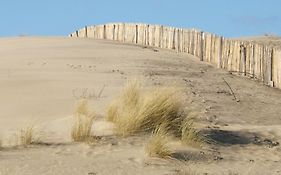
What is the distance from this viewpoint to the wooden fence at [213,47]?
48.7 feet

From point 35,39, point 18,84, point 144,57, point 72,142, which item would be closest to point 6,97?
point 18,84

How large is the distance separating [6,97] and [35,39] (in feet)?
29.5

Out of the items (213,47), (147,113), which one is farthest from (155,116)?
(213,47)

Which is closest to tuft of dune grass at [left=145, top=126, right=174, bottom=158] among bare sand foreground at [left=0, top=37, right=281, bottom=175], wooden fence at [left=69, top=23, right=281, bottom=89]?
bare sand foreground at [left=0, top=37, right=281, bottom=175]

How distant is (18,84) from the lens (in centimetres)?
1208

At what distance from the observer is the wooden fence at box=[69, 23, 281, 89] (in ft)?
48.7

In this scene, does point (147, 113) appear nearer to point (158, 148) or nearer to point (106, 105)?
point (158, 148)

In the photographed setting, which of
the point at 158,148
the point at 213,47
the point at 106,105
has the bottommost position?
the point at 158,148

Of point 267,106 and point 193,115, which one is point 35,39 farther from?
point 193,115

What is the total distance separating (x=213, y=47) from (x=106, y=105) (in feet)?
22.7

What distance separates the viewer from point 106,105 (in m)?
10.5

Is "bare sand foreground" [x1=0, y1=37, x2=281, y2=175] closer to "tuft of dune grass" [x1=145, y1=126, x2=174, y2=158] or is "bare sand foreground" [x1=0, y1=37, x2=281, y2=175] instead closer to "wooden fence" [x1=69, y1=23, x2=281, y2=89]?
"tuft of dune grass" [x1=145, y1=126, x2=174, y2=158]

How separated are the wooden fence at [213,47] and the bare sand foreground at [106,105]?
0.29 meters

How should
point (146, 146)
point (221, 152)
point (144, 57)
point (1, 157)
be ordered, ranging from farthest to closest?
point (144, 57) < point (221, 152) < point (146, 146) < point (1, 157)
